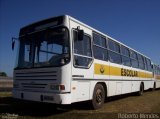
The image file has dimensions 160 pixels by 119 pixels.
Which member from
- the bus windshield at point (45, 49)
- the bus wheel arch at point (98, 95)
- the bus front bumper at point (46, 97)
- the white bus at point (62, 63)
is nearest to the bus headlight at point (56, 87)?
the white bus at point (62, 63)

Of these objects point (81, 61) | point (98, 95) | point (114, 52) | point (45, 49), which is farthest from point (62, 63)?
point (114, 52)

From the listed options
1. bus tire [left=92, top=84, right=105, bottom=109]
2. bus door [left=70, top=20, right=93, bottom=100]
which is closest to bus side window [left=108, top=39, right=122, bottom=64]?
bus tire [left=92, top=84, right=105, bottom=109]

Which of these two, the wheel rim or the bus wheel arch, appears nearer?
the bus wheel arch

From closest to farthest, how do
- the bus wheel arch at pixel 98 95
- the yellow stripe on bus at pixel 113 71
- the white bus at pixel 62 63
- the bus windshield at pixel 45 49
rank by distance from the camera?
the white bus at pixel 62 63, the bus windshield at pixel 45 49, the bus wheel arch at pixel 98 95, the yellow stripe on bus at pixel 113 71

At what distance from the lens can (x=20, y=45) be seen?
956cm

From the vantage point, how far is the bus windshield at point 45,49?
820 centimetres

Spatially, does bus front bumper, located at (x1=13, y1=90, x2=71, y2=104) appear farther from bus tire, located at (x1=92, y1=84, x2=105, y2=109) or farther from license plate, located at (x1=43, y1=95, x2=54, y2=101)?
bus tire, located at (x1=92, y1=84, x2=105, y2=109)

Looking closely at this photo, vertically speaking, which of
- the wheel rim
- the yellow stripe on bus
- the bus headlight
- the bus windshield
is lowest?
the wheel rim

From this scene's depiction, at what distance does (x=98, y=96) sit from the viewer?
988 centimetres

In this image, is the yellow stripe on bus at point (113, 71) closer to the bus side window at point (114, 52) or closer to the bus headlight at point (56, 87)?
the bus side window at point (114, 52)

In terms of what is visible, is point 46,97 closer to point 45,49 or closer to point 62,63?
point 62,63

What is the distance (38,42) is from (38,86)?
1.64 metres

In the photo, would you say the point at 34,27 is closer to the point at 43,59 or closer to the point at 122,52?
the point at 43,59

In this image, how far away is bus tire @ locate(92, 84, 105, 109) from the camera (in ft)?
31.2
